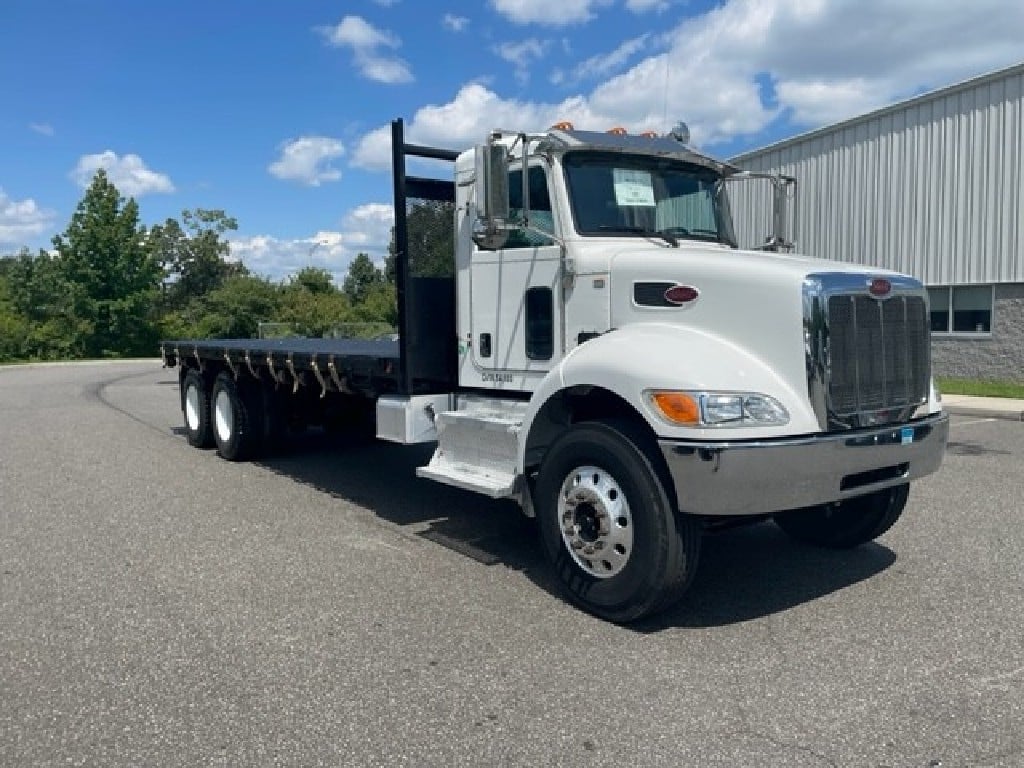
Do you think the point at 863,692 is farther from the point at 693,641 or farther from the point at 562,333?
the point at 562,333

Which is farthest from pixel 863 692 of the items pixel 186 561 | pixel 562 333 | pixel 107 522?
pixel 107 522

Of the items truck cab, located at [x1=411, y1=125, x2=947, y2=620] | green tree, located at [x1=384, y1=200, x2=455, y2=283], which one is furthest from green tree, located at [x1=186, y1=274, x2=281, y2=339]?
truck cab, located at [x1=411, y1=125, x2=947, y2=620]

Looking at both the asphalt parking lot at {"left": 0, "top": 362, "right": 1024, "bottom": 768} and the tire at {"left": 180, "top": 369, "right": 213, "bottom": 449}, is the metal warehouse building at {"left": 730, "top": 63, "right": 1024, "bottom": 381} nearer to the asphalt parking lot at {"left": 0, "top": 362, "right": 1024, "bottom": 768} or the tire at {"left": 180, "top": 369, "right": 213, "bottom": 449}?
the asphalt parking lot at {"left": 0, "top": 362, "right": 1024, "bottom": 768}

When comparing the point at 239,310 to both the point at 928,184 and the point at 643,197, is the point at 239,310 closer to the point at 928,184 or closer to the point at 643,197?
the point at 928,184

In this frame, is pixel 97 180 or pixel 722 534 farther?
pixel 97 180

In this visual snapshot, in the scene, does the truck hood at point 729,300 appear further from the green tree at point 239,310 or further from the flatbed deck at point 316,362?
the green tree at point 239,310

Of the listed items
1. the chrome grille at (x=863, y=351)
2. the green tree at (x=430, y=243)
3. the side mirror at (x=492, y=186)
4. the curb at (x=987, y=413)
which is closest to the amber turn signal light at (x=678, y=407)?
the chrome grille at (x=863, y=351)

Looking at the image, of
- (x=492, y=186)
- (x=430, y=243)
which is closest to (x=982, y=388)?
(x=430, y=243)

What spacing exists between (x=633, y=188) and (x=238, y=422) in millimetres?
5647

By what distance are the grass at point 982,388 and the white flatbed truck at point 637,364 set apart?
39.3 ft

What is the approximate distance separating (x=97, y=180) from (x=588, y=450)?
46.9 metres

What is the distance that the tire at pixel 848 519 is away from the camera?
18.1 ft

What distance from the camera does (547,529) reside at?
4945 millimetres

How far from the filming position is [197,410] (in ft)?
34.9
